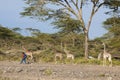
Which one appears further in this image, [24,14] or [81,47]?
[81,47]

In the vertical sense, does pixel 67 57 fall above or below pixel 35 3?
below

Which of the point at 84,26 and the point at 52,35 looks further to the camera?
the point at 52,35

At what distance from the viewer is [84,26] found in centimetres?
3058

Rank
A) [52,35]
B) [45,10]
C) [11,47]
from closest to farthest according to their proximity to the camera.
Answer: [45,10] < [11,47] < [52,35]

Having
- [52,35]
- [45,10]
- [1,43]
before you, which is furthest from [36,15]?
[52,35]

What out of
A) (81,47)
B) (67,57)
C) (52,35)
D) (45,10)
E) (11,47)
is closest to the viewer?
(67,57)

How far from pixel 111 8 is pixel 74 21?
9.85 ft

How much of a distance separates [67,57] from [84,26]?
11.2ft

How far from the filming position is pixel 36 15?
30578 millimetres

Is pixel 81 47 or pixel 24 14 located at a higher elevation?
pixel 24 14

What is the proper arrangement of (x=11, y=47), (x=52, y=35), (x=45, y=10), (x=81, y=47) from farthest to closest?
(x=52, y=35) < (x=81, y=47) < (x=11, y=47) < (x=45, y=10)

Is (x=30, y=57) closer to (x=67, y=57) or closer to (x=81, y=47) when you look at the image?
(x=67, y=57)

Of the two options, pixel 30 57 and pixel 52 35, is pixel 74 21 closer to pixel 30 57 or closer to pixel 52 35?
pixel 30 57

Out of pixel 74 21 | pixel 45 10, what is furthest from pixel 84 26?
pixel 45 10
